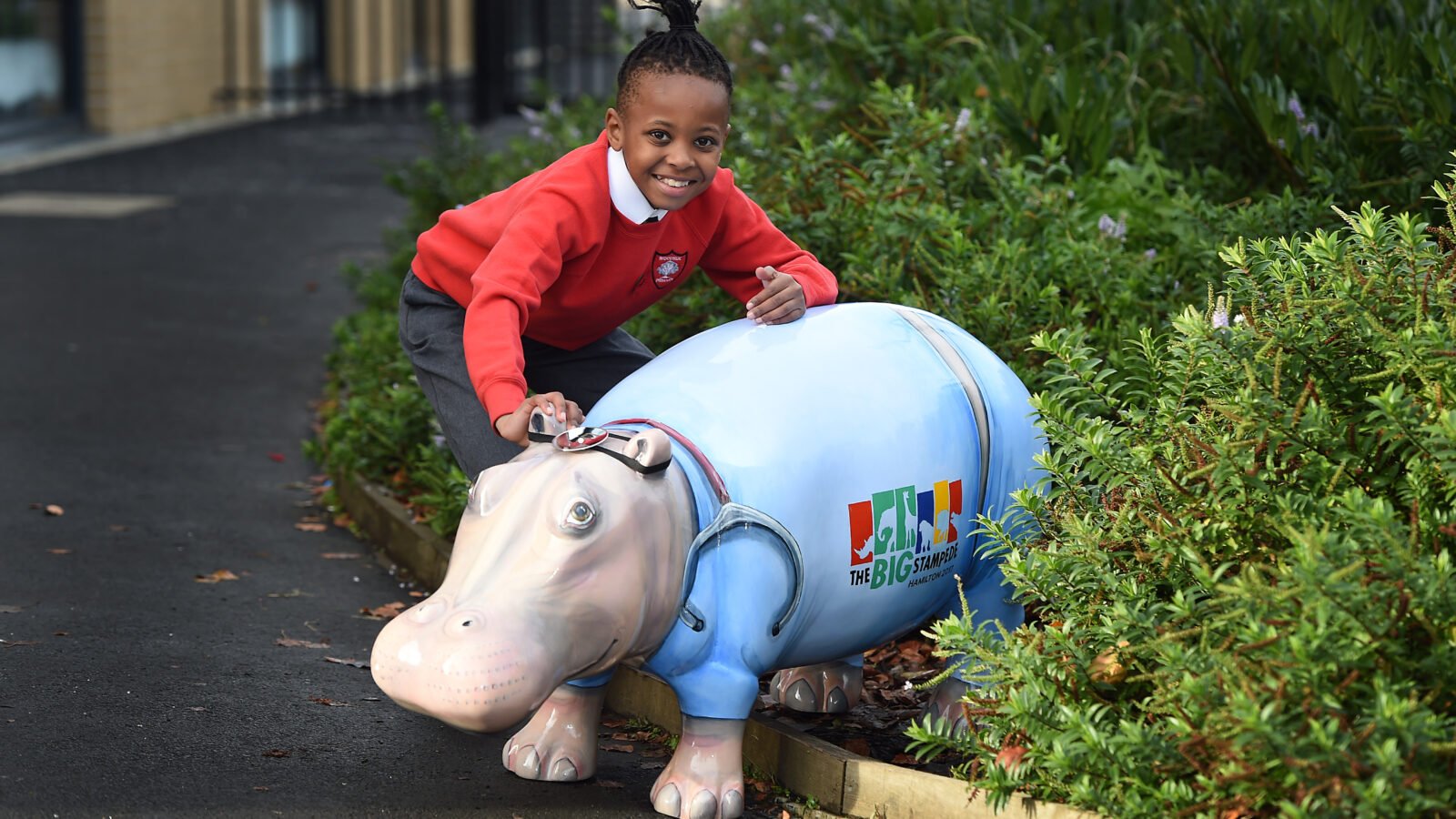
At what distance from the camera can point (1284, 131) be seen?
6758 mm

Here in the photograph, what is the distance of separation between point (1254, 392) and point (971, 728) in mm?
1005

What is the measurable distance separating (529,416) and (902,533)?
0.91 meters

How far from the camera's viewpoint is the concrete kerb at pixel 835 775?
3.84m

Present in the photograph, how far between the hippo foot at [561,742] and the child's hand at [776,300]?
99cm

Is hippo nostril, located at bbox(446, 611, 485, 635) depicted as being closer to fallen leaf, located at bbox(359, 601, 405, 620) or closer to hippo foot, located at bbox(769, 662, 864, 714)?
hippo foot, located at bbox(769, 662, 864, 714)

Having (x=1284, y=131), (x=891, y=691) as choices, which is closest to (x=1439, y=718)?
(x=891, y=691)

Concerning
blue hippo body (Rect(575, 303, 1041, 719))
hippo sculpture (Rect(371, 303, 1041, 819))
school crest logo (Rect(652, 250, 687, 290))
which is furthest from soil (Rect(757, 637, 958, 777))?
school crest logo (Rect(652, 250, 687, 290))

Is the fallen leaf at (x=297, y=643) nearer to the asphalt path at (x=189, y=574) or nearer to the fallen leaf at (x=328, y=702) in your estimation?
the asphalt path at (x=189, y=574)

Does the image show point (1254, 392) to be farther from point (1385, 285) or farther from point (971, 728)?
point (971, 728)

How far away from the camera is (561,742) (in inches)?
165

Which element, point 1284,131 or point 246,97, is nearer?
point 1284,131

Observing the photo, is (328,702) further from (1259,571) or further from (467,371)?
(1259,571)

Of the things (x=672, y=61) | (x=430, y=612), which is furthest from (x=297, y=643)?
(x=672, y=61)

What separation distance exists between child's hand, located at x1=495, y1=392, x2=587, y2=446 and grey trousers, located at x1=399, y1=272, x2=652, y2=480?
532 mm
